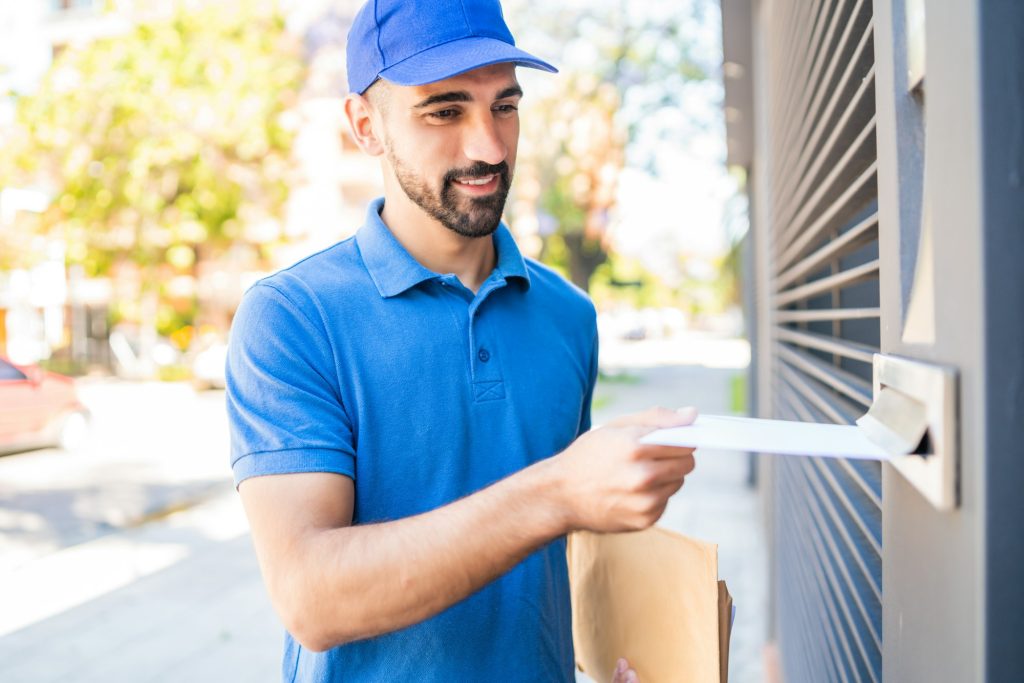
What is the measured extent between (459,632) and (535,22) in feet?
55.0

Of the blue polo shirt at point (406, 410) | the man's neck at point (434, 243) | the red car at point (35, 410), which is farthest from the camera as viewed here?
the red car at point (35, 410)

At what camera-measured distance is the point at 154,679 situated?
15.6ft

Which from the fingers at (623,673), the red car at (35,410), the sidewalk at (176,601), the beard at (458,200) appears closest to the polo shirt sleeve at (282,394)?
the beard at (458,200)

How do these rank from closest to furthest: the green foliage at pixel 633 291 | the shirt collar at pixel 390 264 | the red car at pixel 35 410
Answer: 1. the shirt collar at pixel 390 264
2. the red car at pixel 35 410
3. the green foliage at pixel 633 291

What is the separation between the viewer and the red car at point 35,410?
11.9 metres

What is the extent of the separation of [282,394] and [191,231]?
2470cm

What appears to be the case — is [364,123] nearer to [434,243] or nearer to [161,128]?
[434,243]

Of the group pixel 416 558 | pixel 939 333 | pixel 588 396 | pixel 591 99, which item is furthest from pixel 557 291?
pixel 591 99

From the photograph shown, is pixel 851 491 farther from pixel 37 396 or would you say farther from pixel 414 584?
pixel 37 396

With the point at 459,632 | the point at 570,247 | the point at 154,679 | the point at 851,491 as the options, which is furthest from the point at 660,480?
the point at 570,247

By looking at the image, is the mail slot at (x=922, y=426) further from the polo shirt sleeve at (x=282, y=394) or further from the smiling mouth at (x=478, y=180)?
the smiling mouth at (x=478, y=180)

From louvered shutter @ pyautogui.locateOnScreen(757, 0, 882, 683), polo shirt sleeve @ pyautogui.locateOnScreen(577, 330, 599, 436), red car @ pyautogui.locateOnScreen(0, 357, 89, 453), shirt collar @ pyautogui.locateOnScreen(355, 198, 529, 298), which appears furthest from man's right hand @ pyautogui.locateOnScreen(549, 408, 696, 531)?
red car @ pyautogui.locateOnScreen(0, 357, 89, 453)

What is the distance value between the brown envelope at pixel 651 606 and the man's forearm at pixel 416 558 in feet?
1.11

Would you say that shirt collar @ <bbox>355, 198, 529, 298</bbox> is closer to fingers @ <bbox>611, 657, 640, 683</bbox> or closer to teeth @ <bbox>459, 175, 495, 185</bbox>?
teeth @ <bbox>459, 175, 495, 185</bbox>
